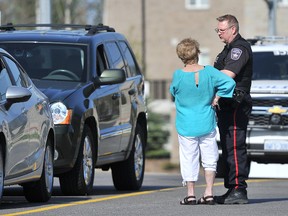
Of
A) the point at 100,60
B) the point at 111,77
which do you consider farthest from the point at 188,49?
the point at 100,60

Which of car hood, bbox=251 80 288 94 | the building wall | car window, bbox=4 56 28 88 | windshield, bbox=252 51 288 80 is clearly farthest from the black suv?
the building wall

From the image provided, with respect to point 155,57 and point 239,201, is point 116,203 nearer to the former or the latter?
point 239,201

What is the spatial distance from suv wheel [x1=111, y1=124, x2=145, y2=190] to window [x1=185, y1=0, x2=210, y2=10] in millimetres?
43805

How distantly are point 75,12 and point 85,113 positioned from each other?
56691 millimetres

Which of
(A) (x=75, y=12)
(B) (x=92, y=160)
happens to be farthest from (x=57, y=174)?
(A) (x=75, y=12)

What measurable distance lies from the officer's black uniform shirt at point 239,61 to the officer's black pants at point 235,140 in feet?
0.56

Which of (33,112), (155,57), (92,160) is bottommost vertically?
(155,57)

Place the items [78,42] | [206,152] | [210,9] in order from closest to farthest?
1. [206,152]
2. [78,42]
3. [210,9]

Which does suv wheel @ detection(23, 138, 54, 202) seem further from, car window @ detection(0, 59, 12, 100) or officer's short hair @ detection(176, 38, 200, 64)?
officer's short hair @ detection(176, 38, 200, 64)

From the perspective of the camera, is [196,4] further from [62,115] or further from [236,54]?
[236,54]

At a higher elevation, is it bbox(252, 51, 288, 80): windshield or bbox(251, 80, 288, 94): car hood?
bbox(252, 51, 288, 80): windshield

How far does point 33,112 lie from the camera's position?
1269 centimetres

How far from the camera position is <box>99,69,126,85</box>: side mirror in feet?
48.4

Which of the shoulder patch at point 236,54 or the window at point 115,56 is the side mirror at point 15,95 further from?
the window at point 115,56
